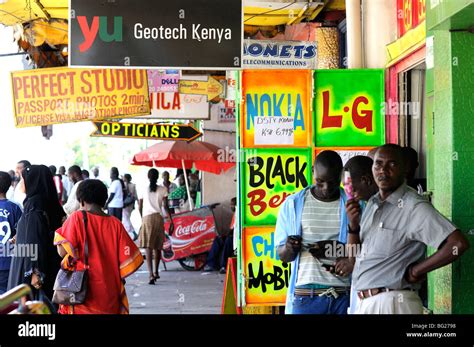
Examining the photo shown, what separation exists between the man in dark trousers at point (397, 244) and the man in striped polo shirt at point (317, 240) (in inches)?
27.6

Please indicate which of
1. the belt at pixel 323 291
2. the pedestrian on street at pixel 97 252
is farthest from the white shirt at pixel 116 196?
the belt at pixel 323 291

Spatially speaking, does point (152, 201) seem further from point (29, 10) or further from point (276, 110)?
point (276, 110)

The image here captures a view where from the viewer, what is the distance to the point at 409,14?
7438 mm

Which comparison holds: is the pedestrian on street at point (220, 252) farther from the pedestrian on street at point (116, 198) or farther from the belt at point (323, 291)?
the belt at point (323, 291)

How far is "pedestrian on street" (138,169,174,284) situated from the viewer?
13.8 metres

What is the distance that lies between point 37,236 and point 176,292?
5680 mm

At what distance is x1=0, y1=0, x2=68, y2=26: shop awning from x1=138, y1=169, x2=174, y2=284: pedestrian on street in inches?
122

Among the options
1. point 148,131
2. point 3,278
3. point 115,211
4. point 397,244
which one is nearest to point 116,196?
point 115,211

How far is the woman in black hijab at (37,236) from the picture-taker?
7.20 metres

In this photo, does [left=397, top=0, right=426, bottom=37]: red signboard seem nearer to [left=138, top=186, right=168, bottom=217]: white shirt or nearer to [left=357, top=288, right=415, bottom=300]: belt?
[left=357, top=288, right=415, bottom=300]: belt

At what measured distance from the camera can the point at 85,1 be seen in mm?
7125

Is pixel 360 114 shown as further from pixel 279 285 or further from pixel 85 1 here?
pixel 85 1

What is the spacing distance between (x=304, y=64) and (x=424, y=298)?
463cm
